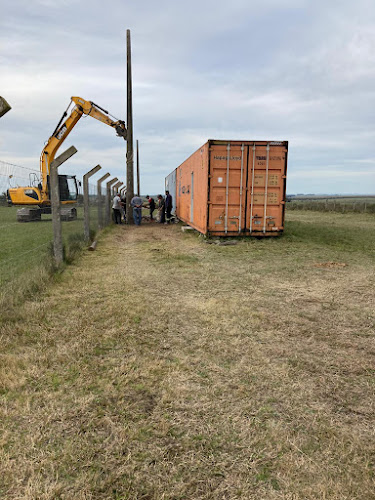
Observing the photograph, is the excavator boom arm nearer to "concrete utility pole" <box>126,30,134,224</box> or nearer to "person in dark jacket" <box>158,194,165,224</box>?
"concrete utility pole" <box>126,30,134,224</box>

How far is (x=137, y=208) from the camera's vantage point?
747 inches

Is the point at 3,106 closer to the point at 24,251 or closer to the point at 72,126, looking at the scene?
the point at 24,251

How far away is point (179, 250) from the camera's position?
34.6ft

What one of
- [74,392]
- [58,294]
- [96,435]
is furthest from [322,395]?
[58,294]

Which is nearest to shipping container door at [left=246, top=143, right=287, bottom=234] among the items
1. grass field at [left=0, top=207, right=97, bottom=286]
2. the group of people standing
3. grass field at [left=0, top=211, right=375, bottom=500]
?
grass field at [left=0, top=207, right=97, bottom=286]

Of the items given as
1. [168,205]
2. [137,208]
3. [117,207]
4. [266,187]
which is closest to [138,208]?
[137,208]

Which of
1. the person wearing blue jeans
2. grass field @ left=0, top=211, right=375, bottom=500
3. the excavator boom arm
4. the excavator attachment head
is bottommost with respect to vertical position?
grass field @ left=0, top=211, right=375, bottom=500

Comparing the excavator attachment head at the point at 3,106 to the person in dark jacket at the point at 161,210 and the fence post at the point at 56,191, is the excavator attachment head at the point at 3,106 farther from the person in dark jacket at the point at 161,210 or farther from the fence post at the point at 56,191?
the person in dark jacket at the point at 161,210

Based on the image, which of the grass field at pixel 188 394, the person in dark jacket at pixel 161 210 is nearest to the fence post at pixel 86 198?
the grass field at pixel 188 394

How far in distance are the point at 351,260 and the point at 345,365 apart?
238 inches

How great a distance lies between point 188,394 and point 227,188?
903 centimetres

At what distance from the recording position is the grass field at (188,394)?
214 cm

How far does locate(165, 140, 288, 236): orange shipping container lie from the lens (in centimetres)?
1117

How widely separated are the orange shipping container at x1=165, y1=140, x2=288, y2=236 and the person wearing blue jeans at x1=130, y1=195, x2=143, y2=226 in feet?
22.6
